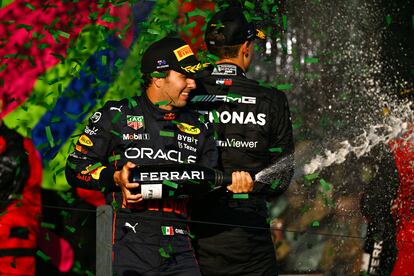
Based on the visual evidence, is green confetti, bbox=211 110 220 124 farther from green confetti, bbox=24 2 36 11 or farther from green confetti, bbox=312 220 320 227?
green confetti, bbox=24 2 36 11

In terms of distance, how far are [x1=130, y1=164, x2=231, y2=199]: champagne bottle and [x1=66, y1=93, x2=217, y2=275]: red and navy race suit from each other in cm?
18

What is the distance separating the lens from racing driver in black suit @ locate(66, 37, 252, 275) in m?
5.54

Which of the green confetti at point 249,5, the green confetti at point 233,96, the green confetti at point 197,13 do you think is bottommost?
the green confetti at point 233,96

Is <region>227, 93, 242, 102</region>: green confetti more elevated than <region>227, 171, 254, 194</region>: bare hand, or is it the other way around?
<region>227, 93, 242, 102</region>: green confetti

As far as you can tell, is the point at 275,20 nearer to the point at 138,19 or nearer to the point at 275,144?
the point at 138,19

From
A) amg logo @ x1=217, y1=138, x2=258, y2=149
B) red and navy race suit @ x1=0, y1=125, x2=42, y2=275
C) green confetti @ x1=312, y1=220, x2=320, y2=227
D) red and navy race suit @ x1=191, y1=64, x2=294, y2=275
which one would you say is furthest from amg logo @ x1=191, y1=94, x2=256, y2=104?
green confetti @ x1=312, y1=220, x2=320, y2=227

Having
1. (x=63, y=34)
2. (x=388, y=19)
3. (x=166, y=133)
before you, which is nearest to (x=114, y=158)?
(x=166, y=133)

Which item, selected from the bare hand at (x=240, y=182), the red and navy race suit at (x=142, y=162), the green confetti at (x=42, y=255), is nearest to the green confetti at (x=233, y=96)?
the red and navy race suit at (x=142, y=162)

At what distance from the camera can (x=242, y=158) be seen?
647cm

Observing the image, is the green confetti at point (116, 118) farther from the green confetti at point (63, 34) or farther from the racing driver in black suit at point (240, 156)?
the green confetti at point (63, 34)

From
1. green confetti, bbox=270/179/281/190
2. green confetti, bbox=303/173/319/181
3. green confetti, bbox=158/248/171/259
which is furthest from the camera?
green confetti, bbox=303/173/319/181

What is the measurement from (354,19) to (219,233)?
12.2ft

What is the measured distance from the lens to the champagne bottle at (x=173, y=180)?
17.7 ft

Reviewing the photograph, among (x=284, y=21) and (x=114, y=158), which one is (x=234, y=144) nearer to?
(x=114, y=158)
